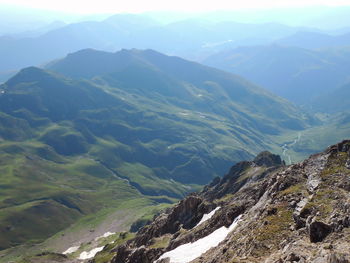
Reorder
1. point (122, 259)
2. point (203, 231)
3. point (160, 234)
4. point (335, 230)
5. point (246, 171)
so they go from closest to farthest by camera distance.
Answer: point (335, 230)
point (203, 231)
point (122, 259)
point (160, 234)
point (246, 171)

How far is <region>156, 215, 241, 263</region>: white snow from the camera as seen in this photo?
7077 centimetres

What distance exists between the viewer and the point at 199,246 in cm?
7450

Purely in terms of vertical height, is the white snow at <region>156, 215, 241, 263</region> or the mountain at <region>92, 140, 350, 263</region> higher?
the mountain at <region>92, 140, 350, 263</region>

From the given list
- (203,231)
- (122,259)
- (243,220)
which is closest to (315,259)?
(243,220)

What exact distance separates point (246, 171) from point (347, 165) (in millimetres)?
117712

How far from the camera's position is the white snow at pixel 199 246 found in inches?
2786

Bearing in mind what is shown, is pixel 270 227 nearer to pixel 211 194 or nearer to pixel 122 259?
pixel 122 259

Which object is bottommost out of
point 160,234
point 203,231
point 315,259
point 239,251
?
point 160,234

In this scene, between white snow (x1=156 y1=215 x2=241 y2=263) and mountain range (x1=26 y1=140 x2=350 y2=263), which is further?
white snow (x1=156 y1=215 x2=241 y2=263)

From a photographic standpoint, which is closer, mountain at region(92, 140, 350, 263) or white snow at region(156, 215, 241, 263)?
mountain at region(92, 140, 350, 263)

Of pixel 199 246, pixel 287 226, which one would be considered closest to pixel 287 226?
pixel 287 226

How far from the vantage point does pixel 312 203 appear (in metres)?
50.2

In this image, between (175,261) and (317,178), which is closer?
(317,178)

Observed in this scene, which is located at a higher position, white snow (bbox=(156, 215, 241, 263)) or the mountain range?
the mountain range
